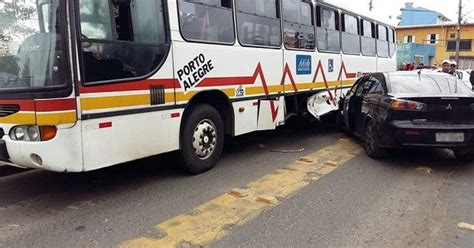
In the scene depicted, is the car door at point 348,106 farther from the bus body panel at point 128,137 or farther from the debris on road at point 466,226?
the debris on road at point 466,226

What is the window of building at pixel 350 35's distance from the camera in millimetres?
10586

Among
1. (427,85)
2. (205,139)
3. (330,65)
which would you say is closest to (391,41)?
(330,65)

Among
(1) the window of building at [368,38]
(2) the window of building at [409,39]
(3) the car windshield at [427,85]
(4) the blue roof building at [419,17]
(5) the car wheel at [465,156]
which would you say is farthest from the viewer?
(2) the window of building at [409,39]

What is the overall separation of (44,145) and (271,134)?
587cm

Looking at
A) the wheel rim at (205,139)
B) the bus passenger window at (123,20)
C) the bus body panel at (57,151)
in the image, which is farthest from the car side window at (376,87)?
the bus body panel at (57,151)

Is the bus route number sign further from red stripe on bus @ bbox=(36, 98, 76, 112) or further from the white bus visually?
red stripe on bus @ bbox=(36, 98, 76, 112)

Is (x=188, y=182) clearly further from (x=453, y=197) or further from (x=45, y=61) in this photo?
(x=453, y=197)

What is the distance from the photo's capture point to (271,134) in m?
9.41

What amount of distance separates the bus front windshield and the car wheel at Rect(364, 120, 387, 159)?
4.79 m

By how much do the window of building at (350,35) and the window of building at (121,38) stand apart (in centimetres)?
645

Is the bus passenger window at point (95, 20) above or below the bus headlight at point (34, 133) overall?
above

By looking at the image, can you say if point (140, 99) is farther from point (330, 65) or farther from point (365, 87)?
point (330, 65)

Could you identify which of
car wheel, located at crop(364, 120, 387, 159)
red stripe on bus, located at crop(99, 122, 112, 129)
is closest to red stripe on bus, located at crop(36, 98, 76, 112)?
red stripe on bus, located at crop(99, 122, 112, 129)

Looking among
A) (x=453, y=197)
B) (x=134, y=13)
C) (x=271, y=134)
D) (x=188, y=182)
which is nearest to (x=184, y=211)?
(x=188, y=182)
